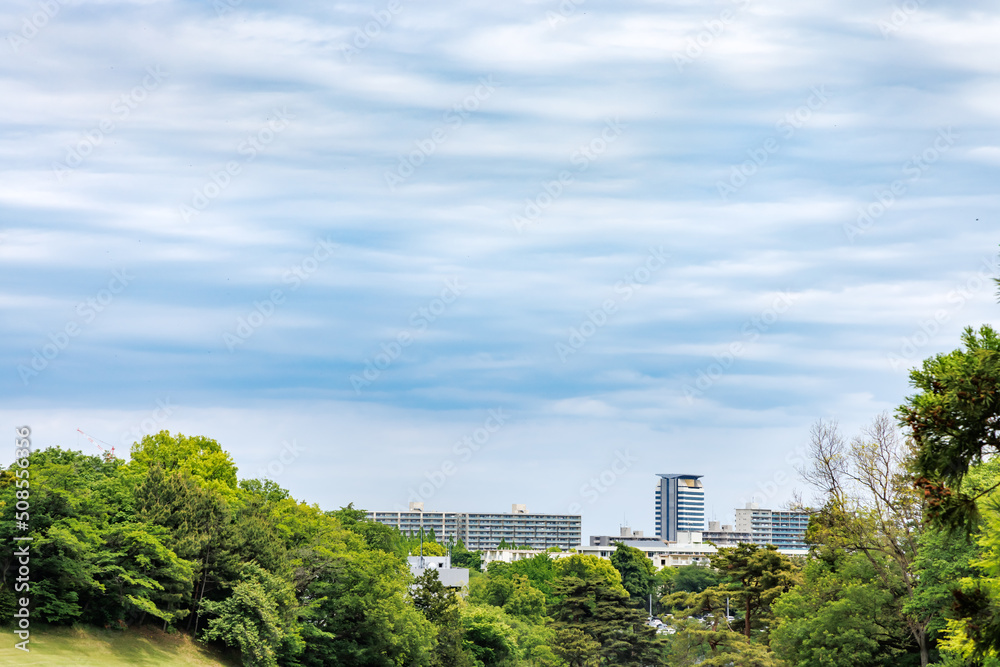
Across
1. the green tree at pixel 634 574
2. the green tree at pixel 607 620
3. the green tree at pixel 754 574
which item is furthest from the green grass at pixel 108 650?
the green tree at pixel 634 574

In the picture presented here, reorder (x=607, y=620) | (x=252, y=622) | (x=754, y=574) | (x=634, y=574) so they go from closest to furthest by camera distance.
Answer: (x=252, y=622), (x=754, y=574), (x=607, y=620), (x=634, y=574)

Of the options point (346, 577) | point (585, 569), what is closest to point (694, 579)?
point (585, 569)

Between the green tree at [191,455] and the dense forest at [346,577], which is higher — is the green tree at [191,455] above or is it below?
above

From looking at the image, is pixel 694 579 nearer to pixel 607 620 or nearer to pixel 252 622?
pixel 607 620

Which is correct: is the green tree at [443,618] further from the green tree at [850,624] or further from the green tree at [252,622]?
the green tree at [850,624]

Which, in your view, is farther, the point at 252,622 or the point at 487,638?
the point at 487,638

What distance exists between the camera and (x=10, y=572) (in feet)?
123

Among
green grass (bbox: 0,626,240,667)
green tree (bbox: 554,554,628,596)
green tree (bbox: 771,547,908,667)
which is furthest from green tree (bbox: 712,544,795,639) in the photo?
green tree (bbox: 554,554,628,596)

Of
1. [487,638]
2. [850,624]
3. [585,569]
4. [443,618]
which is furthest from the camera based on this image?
[585,569]

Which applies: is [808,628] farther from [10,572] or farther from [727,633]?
[10,572]

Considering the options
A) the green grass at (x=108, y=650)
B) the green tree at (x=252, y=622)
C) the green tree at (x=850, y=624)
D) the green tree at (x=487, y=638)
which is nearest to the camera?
the green grass at (x=108, y=650)

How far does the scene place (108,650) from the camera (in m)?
40.4

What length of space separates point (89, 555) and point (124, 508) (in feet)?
18.1

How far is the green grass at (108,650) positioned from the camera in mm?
35938
